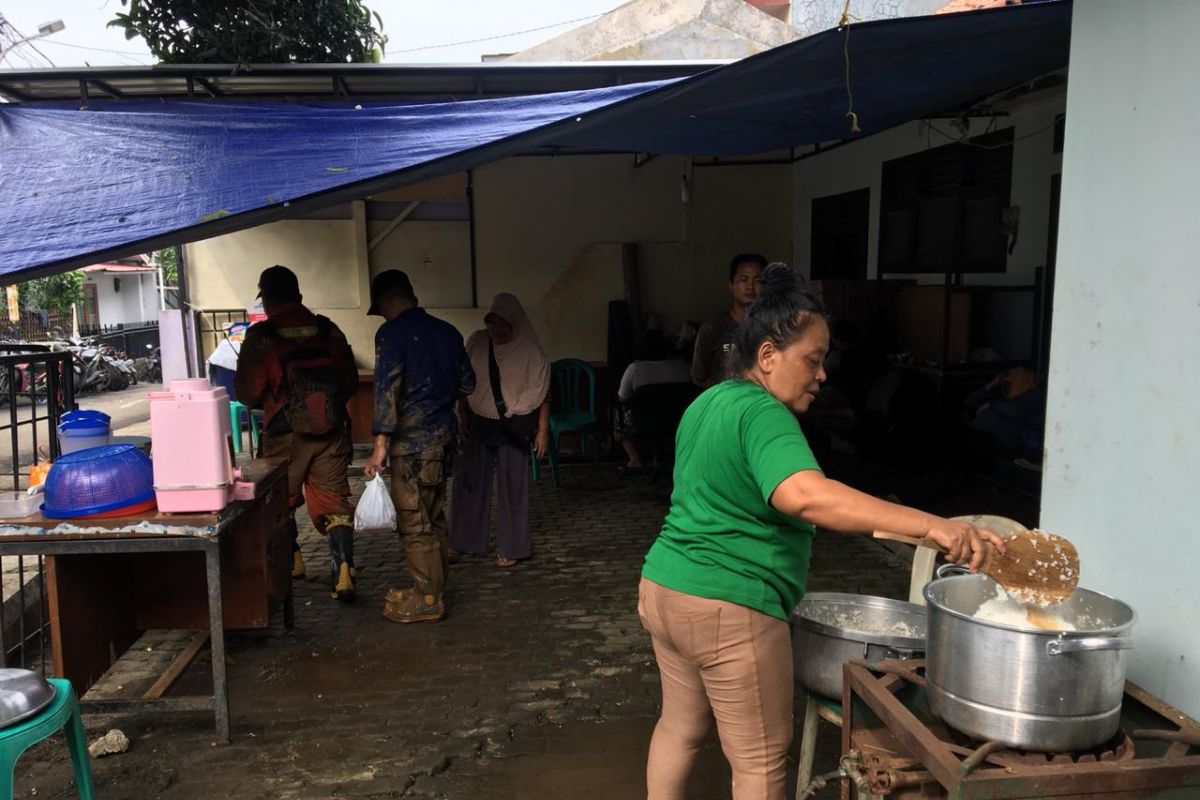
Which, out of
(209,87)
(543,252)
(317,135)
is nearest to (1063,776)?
(317,135)

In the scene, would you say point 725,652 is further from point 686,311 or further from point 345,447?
point 686,311

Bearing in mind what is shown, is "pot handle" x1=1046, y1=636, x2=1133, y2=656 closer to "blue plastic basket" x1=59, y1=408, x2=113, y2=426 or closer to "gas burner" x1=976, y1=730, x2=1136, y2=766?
"gas burner" x1=976, y1=730, x2=1136, y2=766

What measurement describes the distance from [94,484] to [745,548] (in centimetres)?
232

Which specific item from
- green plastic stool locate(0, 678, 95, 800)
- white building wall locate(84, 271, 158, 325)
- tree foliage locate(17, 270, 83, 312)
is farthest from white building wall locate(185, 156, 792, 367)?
white building wall locate(84, 271, 158, 325)

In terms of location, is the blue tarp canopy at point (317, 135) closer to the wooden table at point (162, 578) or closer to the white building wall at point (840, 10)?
the wooden table at point (162, 578)

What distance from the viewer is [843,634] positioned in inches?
85.0

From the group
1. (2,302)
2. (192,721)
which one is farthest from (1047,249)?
(2,302)

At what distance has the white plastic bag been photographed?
15.3 ft

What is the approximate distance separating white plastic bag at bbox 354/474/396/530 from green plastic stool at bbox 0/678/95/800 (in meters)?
2.19

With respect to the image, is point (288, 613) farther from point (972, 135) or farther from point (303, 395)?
point (972, 135)

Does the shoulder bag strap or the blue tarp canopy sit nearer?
the blue tarp canopy

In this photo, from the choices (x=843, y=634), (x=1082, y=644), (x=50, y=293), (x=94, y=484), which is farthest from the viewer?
(x=50, y=293)

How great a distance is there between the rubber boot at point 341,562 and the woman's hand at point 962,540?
3604 mm

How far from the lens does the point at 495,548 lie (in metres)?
5.67
